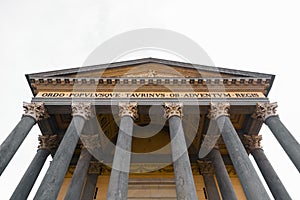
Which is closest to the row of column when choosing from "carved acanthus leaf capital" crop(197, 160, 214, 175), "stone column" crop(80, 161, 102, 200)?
"carved acanthus leaf capital" crop(197, 160, 214, 175)

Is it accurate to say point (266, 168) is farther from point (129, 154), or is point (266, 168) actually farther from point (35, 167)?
point (35, 167)

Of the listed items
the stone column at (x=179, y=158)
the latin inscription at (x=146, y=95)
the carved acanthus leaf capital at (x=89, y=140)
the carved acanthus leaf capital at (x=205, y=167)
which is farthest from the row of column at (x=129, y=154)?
the carved acanthus leaf capital at (x=205, y=167)

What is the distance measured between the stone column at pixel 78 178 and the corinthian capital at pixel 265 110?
1124 cm

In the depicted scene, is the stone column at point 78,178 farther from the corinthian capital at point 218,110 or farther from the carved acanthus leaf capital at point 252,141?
the carved acanthus leaf capital at point 252,141

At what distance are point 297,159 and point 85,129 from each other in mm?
12376

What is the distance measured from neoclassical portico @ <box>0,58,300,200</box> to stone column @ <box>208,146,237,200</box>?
0.20 ft

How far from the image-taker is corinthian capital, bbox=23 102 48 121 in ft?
49.0

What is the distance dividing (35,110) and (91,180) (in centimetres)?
632

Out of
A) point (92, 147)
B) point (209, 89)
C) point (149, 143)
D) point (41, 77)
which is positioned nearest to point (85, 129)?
point (92, 147)

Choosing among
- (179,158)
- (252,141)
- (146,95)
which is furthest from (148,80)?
(252,141)

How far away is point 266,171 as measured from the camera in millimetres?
15422

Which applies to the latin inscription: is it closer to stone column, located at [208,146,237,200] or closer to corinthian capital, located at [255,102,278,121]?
corinthian capital, located at [255,102,278,121]

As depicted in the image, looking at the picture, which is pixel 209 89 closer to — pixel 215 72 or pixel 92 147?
pixel 215 72

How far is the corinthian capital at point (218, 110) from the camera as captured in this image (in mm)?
15222
